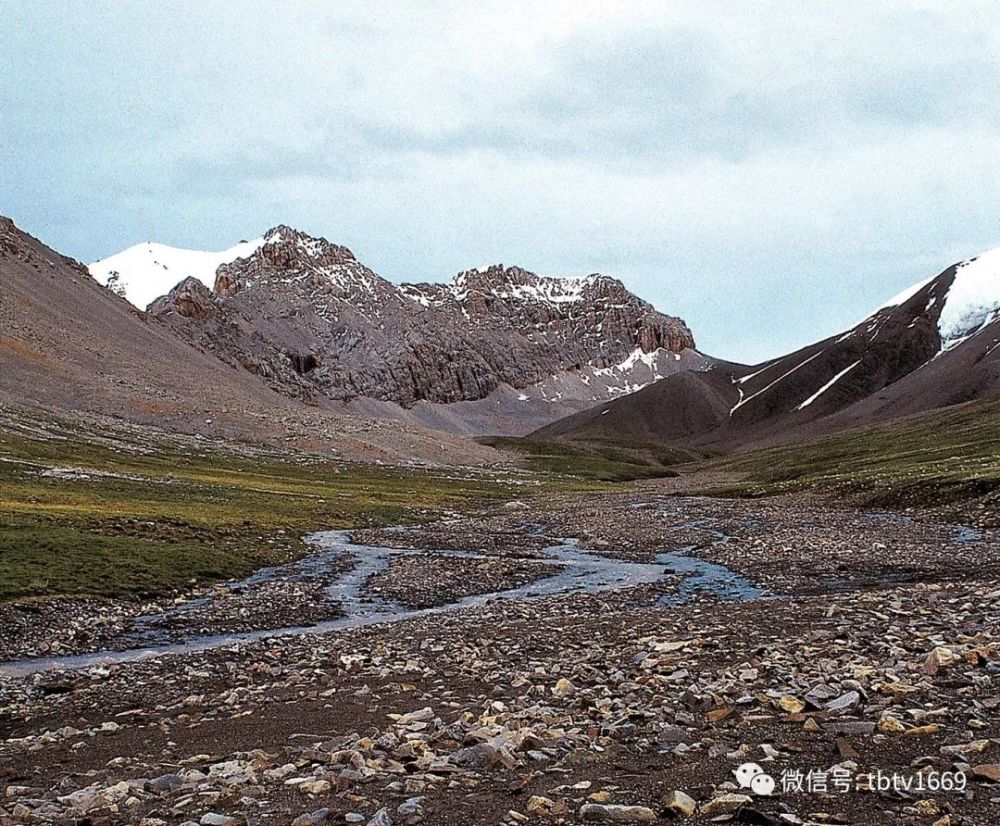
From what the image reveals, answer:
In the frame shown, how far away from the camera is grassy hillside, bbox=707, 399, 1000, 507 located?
8062 centimetres

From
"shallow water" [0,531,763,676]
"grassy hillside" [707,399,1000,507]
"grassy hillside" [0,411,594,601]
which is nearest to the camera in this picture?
"shallow water" [0,531,763,676]

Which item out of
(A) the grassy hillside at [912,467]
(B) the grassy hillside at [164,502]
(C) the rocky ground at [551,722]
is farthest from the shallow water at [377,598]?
(A) the grassy hillside at [912,467]

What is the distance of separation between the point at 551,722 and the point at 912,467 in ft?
365

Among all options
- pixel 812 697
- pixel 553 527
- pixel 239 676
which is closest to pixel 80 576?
pixel 239 676

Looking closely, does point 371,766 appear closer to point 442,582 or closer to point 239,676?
point 239,676

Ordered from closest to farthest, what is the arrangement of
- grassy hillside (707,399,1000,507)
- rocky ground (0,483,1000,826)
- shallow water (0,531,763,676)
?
rocky ground (0,483,1000,826) < shallow water (0,531,763,676) < grassy hillside (707,399,1000,507)

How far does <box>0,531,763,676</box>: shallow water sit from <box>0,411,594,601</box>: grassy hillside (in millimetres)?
3635

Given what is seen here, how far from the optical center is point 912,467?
11256cm

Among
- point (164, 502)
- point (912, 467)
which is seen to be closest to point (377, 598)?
point (164, 502)

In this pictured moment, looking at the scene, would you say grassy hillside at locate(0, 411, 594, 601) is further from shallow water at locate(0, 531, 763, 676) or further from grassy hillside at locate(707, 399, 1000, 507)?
grassy hillside at locate(707, 399, 1000, 507)

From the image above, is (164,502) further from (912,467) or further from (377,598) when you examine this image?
(912,467)

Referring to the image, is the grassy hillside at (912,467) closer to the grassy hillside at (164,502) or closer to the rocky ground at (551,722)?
the grassy hillside at (164,502)

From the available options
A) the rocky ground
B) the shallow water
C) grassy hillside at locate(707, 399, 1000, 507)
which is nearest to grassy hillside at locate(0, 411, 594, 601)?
the shallow water

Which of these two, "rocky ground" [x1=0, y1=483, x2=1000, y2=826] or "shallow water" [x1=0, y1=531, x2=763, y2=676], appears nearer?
"rocky ground" [x1=0, y1=483, x2=1000, y2=826]
